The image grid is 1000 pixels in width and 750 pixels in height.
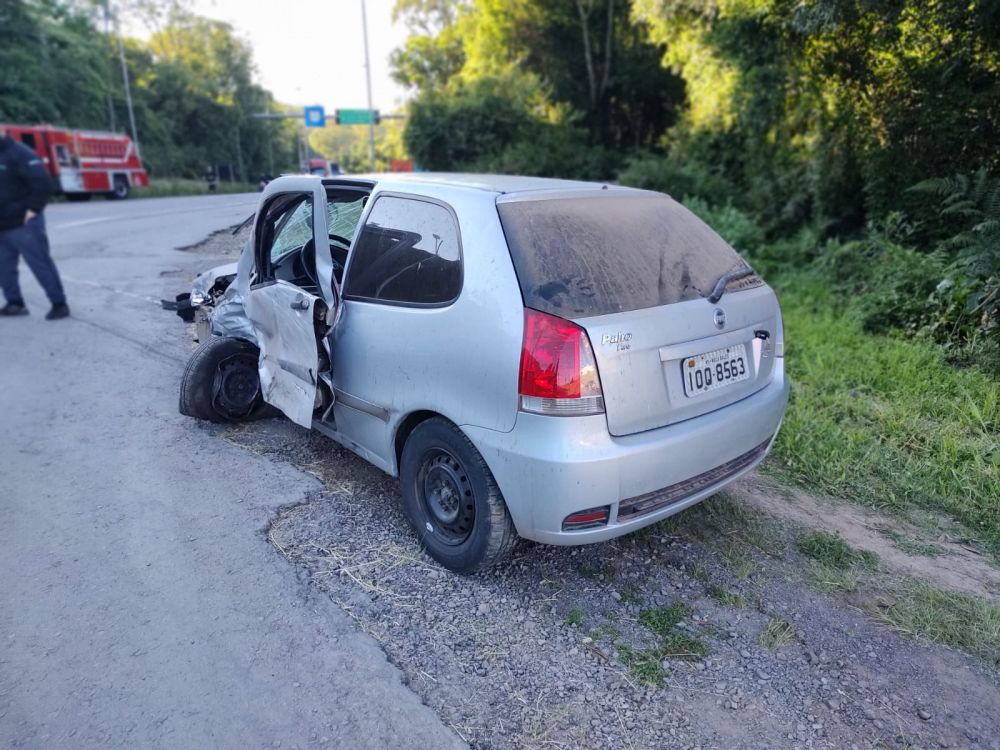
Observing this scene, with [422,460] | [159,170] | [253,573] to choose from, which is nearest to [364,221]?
[422,460]

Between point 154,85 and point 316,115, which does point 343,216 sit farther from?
point 154,85

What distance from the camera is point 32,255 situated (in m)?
7.04

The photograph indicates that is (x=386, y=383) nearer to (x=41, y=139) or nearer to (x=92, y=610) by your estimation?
(x=92, y=610)

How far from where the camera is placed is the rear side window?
2818mm

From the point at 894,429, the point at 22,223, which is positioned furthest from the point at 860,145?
the point at 22,223

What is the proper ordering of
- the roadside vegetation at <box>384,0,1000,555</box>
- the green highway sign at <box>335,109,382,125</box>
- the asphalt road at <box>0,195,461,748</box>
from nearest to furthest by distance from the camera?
the asphalt road at <box>0,195,461,748</box>
the roadside vegetation at <box>384,0,1000,555</box>
the green highway sign at <box>335,109,382,125</box>

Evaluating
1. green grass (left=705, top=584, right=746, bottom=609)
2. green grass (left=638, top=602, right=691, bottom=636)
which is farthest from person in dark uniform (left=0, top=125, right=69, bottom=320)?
green grass (left=705, top=584, right=746, bottom=609)

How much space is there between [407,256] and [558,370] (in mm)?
1033

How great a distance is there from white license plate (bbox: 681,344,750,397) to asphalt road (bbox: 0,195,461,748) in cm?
158

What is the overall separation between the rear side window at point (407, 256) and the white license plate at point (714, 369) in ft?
3.31

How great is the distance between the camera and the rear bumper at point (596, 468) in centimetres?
241

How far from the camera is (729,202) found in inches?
456

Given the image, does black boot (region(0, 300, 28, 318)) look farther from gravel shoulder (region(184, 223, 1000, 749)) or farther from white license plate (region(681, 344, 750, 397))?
white license plate (region(681, 344, 750, 397))

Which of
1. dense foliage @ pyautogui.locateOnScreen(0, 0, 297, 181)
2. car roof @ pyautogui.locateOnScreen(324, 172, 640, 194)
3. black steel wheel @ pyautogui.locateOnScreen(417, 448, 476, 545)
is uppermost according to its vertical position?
dense foliage @ pyautogui.locateOnScreen(0, 0, 297, 181)
